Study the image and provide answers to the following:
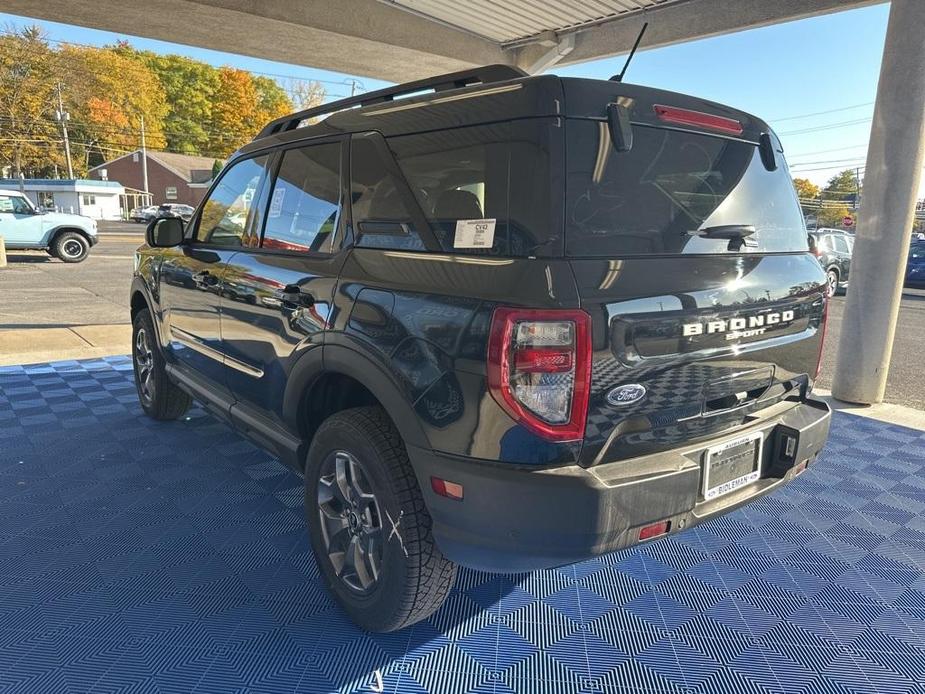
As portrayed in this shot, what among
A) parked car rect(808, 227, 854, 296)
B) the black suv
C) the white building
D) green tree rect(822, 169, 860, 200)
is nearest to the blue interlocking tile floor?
the black suv

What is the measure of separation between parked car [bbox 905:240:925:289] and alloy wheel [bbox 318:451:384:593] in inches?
795

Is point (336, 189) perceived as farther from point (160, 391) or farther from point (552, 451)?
point (160, 391)

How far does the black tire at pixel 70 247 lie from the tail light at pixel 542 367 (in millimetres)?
19906

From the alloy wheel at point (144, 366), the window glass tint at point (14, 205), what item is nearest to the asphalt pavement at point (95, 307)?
the window glass tint at point (14, 205)

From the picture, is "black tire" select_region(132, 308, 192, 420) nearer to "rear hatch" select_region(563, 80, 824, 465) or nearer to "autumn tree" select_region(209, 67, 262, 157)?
"rear hatch" select_region(563, 80, 824, 465)

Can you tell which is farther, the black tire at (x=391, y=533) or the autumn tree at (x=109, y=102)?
the autumn tree at (x=109, y=102)

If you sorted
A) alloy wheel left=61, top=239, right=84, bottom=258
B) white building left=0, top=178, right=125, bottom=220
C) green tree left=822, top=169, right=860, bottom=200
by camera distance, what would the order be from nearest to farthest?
alloy wheel left=61, top=239, right=84, bottom=258
white building left=0, top=178, right=125, bottom=220
green tree left=822, top=169, right=860, bottom=200

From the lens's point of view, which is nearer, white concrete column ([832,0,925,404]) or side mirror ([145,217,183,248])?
side mirror ([145,217,183,248])

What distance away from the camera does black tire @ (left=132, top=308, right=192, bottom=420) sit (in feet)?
13.9

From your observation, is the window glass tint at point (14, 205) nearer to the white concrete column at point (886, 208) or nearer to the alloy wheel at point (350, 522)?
the alloy wheel at point (350, 522)

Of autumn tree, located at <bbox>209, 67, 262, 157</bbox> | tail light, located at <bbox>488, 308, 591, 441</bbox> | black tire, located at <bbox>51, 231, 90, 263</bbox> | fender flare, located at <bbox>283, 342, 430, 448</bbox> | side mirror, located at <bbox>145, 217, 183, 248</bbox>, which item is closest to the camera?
tail light, located at <bbox>488, 308, 591, 441</bbox>

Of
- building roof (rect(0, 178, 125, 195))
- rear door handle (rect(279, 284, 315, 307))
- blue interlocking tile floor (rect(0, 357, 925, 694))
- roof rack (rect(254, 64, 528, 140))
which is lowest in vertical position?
blue interlocking tile floor (rect(0, 357, 925, 694))

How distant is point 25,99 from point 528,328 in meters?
68.4

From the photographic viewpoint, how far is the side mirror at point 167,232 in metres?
3.66
